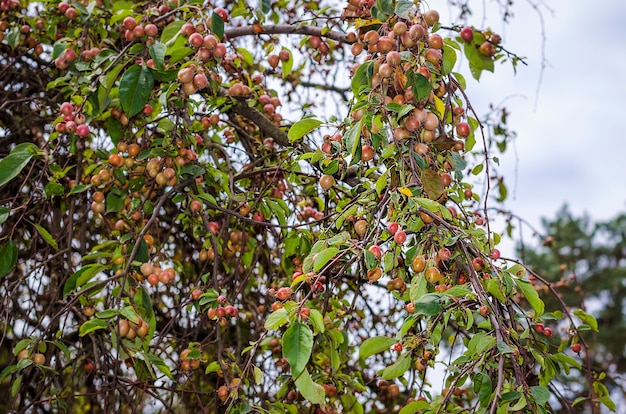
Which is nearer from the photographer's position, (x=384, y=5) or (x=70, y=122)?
(x=384, y=5)

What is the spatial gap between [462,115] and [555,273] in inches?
362

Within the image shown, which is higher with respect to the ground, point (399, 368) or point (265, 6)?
point (265, 6)

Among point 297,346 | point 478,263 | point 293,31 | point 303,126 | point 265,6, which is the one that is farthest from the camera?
point 293,31

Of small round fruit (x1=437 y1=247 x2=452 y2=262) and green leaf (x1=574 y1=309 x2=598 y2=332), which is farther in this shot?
green leaf (x1=574 y1=309 x2=598 y2=332)

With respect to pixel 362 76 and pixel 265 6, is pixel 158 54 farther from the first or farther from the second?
pixel 362 76

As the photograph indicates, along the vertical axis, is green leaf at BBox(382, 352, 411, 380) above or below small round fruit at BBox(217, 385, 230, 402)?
above

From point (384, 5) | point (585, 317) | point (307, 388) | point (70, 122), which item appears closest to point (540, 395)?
point (307, 388)

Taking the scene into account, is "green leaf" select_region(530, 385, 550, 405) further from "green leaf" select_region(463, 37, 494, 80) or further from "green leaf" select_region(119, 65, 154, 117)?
"green leaf" select_region(119, 65, 154, 117)

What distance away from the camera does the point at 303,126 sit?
3.74 feet

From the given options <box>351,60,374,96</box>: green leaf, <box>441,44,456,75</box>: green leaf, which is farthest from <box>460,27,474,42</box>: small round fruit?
<box>351,60,374,96</box>: green leaf

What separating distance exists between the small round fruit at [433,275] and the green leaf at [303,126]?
329 millimetres

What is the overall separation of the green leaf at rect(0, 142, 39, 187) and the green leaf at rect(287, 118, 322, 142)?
1.65ft

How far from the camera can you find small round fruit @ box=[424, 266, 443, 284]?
0.93 metres

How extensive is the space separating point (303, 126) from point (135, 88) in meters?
0.35
